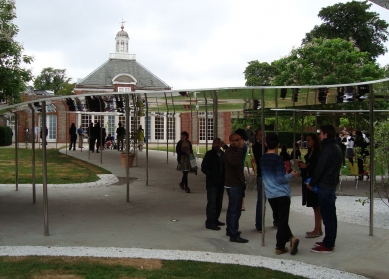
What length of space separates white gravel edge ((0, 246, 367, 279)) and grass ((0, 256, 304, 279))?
0.60 feet

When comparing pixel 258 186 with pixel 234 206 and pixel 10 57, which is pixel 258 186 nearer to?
pixel 234 206

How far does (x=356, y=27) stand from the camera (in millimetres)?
45062

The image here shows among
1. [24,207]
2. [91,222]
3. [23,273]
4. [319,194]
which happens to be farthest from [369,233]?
[24,207]

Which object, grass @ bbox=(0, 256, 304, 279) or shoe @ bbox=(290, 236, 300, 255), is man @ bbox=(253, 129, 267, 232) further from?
grass @ bbox=(0, 256, 304, 279)

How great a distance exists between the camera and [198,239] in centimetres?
716

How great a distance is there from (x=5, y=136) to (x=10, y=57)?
69.1ft

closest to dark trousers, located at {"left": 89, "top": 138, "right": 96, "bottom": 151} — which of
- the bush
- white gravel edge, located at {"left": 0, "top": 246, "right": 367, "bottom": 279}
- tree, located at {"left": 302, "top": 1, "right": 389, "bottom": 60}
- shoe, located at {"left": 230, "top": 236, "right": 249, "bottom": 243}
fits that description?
the bush

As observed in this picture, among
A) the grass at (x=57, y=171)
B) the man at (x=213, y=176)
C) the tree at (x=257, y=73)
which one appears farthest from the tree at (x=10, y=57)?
the tree at (x=257, y=73)

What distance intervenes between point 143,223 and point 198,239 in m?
1.54

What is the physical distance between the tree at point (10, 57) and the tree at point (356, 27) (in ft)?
110

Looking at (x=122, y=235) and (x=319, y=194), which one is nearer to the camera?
(x=319, y=194)

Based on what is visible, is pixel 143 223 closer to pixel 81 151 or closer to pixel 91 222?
pixel 91 222

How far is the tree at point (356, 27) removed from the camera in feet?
146

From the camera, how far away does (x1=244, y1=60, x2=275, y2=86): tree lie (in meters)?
56.7
